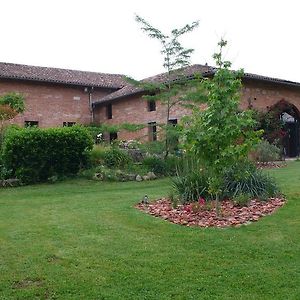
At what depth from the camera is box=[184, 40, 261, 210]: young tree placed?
6.55m

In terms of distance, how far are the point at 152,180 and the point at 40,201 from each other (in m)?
5.01

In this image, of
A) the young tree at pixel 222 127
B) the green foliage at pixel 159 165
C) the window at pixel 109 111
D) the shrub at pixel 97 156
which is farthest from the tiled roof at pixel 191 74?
the young tree at pixel 222 127

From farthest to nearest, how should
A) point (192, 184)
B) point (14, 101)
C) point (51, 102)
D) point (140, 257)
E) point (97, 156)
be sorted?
point (51, 102), point (14, 101), point (97, 156), point (192, 184), point (140, 257)

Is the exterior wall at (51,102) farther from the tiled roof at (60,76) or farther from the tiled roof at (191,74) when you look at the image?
the tiled roof at (191,74)

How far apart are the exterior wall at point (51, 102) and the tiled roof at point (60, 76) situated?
1.82 ft

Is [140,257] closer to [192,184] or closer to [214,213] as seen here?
[214,213]

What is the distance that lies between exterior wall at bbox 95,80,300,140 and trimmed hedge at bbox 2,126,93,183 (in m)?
4.20

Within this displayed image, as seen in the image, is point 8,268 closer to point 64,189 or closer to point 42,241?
point 42,241

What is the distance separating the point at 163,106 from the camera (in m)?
21.0

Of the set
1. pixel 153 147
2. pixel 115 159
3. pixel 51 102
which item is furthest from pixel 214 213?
pixel 51 102

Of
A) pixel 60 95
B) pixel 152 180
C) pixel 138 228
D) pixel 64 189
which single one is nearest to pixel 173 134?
pixel 152 180

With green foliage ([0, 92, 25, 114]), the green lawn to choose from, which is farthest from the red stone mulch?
green foliage ([0, 92, 25, 114])

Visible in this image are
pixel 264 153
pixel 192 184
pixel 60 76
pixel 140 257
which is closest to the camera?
pixel 140 257

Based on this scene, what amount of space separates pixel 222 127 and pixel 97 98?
75.4 feet
